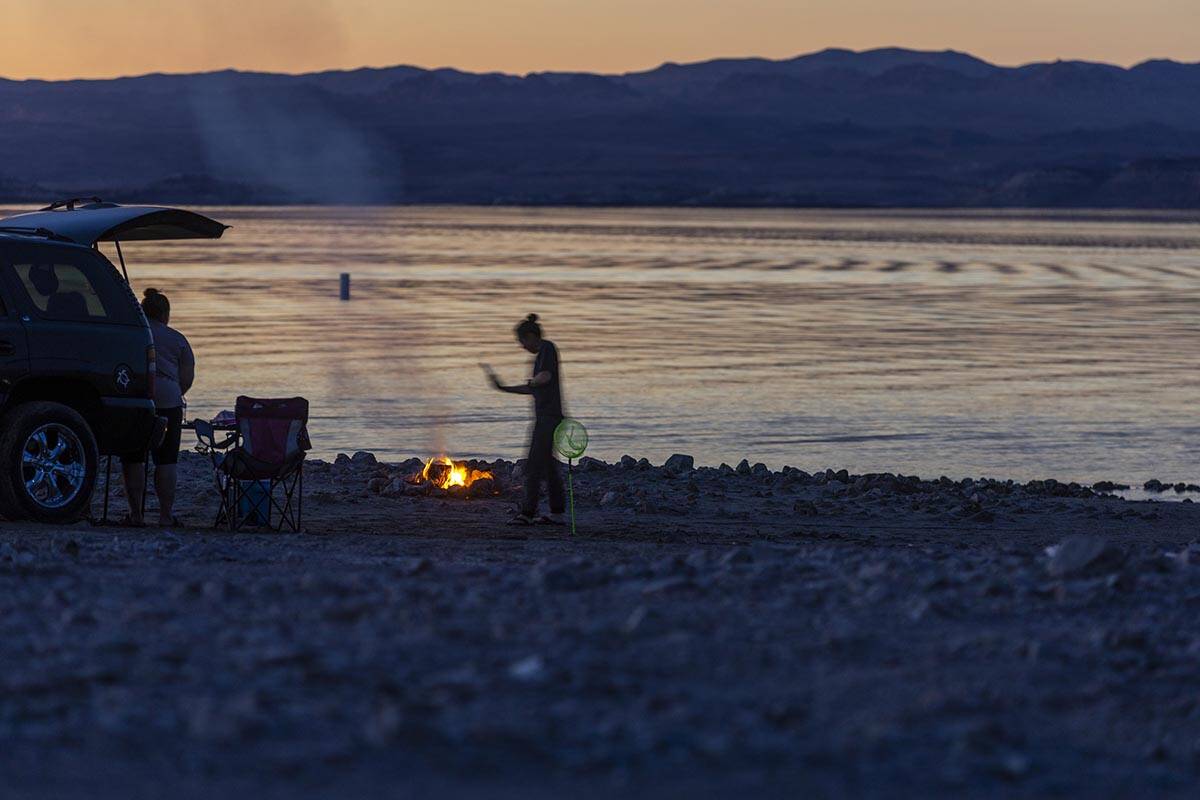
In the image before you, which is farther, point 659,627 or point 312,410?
point 312,410

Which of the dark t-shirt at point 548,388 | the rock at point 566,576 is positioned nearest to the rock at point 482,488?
the dark t-shirt at point 548,388

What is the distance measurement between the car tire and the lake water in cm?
743

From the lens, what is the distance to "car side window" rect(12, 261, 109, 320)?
1238 centimetres

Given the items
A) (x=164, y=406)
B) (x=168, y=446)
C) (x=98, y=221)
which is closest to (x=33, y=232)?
(x=98, y=221)

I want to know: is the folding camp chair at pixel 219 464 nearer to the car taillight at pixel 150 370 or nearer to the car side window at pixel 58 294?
the car taillight at pixel 150 370

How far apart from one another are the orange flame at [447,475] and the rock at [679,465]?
6.94 ft

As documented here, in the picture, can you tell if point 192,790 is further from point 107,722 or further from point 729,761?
point 729,761

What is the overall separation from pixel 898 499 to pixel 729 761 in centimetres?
1010

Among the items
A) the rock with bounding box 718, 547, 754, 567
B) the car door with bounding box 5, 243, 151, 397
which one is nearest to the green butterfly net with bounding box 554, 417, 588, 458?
the car door with bounding box 5, 243, 151, 397

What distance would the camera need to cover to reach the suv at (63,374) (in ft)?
40.0

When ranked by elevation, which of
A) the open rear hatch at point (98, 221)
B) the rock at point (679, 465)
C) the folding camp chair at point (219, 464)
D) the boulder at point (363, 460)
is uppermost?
the open rear hatch at point (98, 221)

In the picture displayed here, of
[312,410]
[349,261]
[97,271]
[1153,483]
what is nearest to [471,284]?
[349,261]

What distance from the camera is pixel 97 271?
12586mm

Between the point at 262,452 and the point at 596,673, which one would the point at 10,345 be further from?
the point at 596,673
